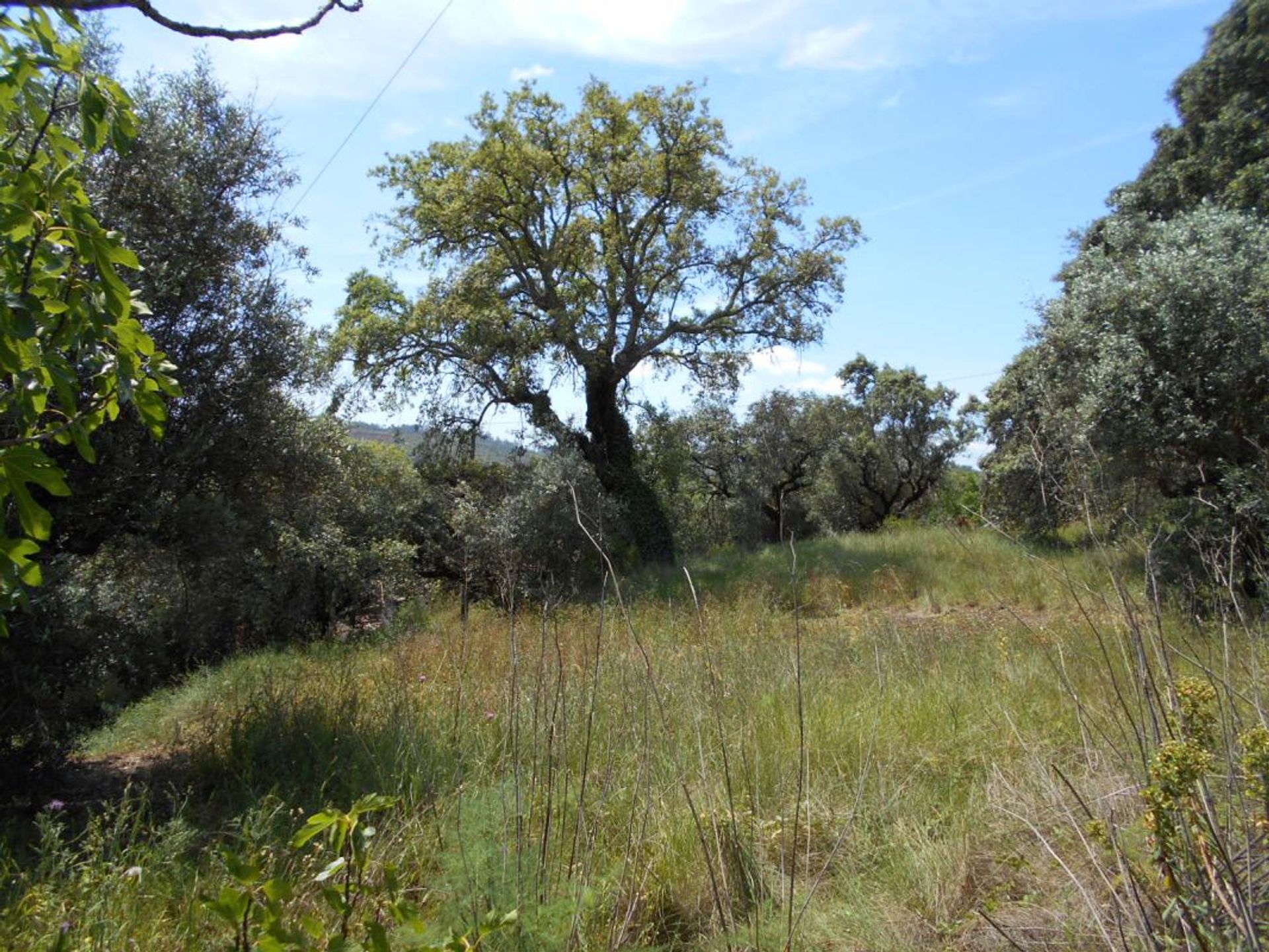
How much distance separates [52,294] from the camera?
180 cm

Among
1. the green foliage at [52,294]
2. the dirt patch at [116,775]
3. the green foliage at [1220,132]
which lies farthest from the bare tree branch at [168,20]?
the green foliage at [1220,132]

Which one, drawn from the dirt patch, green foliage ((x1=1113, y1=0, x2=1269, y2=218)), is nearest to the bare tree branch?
the dirt patch

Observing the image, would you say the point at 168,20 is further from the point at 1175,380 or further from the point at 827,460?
the point at 827,460

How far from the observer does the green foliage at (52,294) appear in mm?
1534

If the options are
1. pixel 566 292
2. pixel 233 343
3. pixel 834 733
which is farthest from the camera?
pixel 566 292

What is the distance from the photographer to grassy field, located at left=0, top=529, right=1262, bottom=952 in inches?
103

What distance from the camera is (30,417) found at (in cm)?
164

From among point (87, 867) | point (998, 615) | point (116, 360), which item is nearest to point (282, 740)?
point (87, 867)

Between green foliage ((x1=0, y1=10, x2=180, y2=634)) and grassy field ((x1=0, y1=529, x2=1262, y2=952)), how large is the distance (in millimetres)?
961

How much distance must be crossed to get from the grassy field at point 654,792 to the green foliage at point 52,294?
0.96 meters

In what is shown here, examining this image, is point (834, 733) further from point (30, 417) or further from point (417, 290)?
point (417, 290)

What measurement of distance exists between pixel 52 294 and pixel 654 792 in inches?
116

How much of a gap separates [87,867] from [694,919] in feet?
7.24

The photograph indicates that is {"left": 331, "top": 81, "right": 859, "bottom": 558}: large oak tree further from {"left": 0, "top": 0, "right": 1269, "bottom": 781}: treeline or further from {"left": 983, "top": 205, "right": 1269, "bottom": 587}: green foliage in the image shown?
{"left": 983, "top": 205, "right": 1269, "bottom": 587}: green foliage
